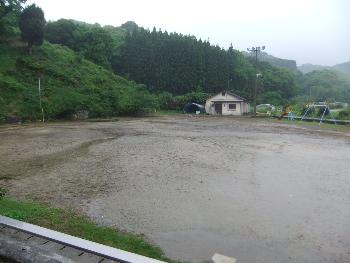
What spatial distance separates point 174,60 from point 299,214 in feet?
176

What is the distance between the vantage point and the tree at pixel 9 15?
37.5 m

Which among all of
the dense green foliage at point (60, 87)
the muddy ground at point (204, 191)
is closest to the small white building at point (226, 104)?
the dense green foliage at point (60, 87)

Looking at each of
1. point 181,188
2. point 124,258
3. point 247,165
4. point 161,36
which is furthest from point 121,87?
point 124,258

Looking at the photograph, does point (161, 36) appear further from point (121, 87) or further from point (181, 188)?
point (181, 188)

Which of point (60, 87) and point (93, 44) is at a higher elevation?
point (93, 44)

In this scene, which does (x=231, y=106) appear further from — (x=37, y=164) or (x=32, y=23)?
(x=37, y=164)

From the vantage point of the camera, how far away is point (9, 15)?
3875 centimetres

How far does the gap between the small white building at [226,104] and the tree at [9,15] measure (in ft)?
83.6

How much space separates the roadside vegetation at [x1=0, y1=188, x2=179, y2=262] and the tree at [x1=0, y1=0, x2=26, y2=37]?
34.9 m

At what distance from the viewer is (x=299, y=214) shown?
809 centimetres

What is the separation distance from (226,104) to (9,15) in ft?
90.9

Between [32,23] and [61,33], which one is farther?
[61,33]

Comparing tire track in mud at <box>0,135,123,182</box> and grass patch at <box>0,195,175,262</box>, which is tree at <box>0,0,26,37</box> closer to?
tire track in mud at <box>0,135,123,182</box>

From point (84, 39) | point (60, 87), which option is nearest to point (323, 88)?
point (84, 39)
